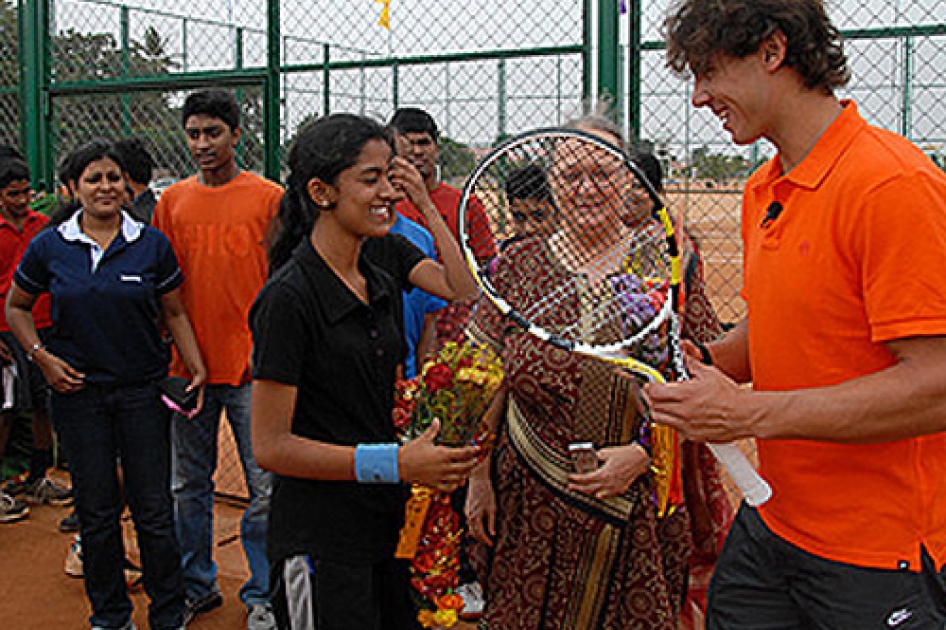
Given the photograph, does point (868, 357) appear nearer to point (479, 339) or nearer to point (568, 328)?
point (568, 328)

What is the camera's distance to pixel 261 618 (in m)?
3.83

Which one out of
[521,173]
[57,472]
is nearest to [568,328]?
[521,173]

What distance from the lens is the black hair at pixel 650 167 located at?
10.1 ft

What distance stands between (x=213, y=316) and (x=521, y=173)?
1.89 meters

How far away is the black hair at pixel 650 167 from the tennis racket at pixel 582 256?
25.1 inches

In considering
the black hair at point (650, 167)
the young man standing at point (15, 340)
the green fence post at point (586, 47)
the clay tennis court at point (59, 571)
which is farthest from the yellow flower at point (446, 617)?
the young man standing at point (15, 340)

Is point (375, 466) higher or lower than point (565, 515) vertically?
higher

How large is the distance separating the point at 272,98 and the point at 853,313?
351cm

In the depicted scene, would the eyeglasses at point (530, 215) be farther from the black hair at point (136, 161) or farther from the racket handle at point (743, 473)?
the black hair at point (136, 161)

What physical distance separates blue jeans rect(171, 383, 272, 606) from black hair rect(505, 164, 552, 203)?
5.81ft

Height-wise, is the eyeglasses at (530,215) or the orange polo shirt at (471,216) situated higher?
the eyeglasses at (530,215)

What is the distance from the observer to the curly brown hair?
5.92 feet

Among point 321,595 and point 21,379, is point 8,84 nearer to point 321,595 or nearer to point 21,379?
point 21,379

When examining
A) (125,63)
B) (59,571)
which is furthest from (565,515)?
(125,63)
